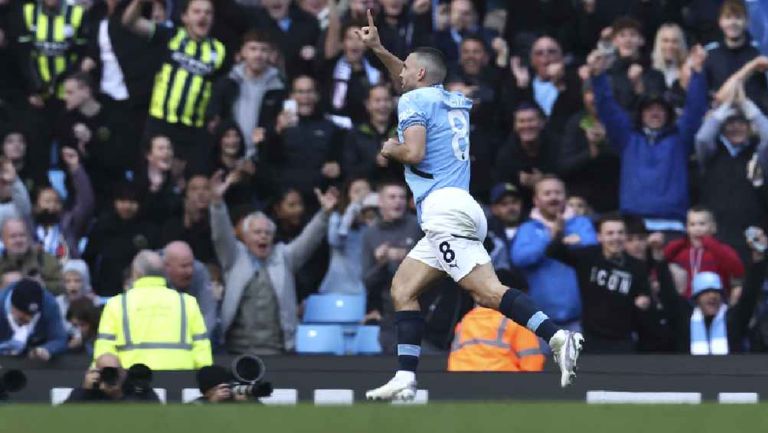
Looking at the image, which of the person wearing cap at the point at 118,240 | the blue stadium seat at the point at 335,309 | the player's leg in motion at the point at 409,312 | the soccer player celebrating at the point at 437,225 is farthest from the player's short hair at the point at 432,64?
the person wearing cap at the point at 118,240

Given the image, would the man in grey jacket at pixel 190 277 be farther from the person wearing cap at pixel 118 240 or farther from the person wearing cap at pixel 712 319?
the person wearing cap at pixel 712 319

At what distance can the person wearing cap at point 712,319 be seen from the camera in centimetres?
1402

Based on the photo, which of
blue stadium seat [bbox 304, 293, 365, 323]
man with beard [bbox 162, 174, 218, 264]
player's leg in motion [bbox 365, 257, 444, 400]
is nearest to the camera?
player's leg in motion [bbox 365, 257, 444, 400]

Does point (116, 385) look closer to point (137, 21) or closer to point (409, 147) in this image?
point (409, 147)

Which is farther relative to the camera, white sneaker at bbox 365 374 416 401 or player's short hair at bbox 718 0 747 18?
player's short hair at bbox 718 0 747 18

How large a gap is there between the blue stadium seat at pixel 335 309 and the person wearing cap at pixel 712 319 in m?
2.38

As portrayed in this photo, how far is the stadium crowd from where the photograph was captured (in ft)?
46.8

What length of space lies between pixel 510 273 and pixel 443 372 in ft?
3.20

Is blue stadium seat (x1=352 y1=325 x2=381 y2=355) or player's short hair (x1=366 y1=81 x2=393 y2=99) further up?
player's short hair (x1=366 y1=81 x2=393 y2=99)

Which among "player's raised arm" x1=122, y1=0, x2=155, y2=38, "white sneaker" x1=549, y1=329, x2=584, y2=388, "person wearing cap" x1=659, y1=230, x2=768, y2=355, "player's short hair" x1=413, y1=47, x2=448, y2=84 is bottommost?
"white sneaker" x1=549, y1=329, x2=584, y2=388

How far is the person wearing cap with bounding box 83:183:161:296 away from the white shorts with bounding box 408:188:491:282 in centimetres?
498

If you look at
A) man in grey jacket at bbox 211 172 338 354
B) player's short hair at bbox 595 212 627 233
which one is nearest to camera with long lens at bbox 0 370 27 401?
man in grey jacket at bbox 211 172 338 354

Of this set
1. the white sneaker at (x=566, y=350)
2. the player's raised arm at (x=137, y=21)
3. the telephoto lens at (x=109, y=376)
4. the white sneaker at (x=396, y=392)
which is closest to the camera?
the white sneaker at (x=566, y=350)

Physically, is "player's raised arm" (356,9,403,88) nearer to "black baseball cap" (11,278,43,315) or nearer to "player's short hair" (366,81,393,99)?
"black baseball cap" (11,278,43,315)
